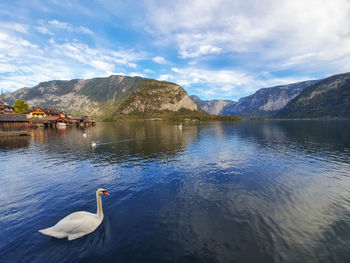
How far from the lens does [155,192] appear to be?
18.5 metres

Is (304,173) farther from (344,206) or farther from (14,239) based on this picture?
(14,239)

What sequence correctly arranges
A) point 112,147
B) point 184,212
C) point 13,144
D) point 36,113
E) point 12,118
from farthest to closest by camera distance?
point 36,113 → point 12,118 → point 13,144 → point 112,147 → point 184,212

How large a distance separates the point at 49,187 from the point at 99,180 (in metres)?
5.70

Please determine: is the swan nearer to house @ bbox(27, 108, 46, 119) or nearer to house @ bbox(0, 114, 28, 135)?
house @ bbox(0, 114, 28, 135)

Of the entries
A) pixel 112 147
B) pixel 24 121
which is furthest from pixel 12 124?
pixel 112 147

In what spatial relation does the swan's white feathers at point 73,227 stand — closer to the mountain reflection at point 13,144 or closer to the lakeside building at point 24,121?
the mountain reflection at point 13,144

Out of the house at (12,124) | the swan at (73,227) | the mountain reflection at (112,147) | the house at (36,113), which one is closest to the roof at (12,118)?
the house at (12,124)

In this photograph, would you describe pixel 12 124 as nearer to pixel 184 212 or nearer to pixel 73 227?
pixel 73 227

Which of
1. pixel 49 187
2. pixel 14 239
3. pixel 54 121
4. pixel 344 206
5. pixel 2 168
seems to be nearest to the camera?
pixel 14 239

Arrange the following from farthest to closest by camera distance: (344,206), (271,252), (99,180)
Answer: (99,180) → (344,206) → (271,252)

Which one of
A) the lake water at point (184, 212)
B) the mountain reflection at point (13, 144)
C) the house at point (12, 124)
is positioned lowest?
the lake water at point (184, 212)

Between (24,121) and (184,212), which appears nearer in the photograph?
(184,212)

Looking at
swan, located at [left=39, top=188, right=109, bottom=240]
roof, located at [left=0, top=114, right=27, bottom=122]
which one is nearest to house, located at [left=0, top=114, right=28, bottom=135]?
A: roof, located at [left=0, top=114, right=27, bottom=122]

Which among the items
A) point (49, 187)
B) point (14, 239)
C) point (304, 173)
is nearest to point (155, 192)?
point (14, 239)
